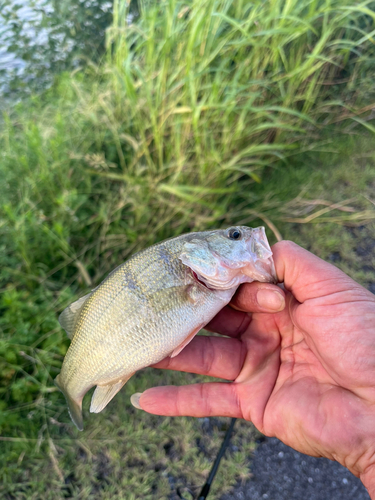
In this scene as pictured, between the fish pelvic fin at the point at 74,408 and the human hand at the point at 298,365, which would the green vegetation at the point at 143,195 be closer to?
the fish pelvic fin at the point at 74,408

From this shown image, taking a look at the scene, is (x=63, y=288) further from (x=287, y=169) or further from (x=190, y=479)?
(x=287, y=169)

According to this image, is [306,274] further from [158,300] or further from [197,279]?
[158,300]

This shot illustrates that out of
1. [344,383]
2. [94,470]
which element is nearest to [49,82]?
[94,470]

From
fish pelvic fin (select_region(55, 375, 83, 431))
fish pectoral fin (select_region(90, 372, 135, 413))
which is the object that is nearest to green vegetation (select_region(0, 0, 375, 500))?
fish pelvic fin (select_region(55, 375, 83, 431))

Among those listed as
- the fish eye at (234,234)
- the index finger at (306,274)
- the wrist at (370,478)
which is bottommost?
the wrist at (370,478)

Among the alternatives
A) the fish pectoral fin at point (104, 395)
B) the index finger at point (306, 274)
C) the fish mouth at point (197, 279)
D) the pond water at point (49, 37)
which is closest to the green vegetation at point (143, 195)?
the fish pectoral fin at point (104, 395)

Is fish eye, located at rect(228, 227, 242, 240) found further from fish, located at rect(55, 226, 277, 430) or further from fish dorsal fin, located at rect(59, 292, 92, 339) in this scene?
fish dorsal fin, located at rect(59, 292, 92, 339)
